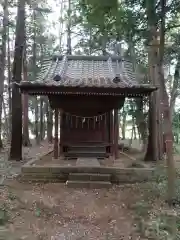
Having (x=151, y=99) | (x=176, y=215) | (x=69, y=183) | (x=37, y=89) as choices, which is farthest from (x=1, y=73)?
(x=176, y=215)

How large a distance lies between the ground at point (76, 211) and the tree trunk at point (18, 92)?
9.90 ft

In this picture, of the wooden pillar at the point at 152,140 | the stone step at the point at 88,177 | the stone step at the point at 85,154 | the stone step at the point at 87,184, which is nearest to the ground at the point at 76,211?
the stone step at the point at 87,184

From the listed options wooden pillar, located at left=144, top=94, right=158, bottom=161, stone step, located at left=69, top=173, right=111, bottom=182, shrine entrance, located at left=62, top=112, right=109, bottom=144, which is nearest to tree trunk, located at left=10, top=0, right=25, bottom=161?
shrine entrance, located at left=62, top=112, right=109, bottom=144

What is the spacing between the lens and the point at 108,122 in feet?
38.8

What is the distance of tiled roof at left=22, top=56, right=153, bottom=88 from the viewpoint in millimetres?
9867

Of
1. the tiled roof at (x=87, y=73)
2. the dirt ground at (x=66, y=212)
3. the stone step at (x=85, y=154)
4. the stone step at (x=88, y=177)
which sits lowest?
the dirt ground at (x=66, y=212)

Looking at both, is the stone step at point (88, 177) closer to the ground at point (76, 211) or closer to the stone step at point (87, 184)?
the stone step at point (87, 184)

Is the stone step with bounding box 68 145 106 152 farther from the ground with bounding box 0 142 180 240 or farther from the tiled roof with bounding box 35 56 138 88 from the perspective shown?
the ground with bounding box 0 142 180 240

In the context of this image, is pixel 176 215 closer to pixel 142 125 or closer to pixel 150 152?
pixel 150 152

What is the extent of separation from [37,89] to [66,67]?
2.83m

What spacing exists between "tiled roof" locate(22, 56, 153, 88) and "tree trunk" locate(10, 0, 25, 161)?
0.90 metres

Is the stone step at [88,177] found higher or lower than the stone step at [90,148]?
lower

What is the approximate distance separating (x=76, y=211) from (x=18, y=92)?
6.00 metres

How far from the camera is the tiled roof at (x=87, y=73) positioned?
9.87m
